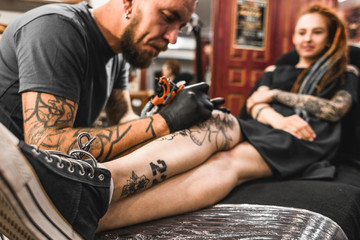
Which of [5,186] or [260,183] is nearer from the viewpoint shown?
[5,186]

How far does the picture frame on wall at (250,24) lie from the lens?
320 centimetres

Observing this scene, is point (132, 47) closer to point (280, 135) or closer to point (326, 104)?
point (280, 135)

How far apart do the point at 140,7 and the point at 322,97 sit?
980 millimetres

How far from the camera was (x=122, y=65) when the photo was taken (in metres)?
1.35

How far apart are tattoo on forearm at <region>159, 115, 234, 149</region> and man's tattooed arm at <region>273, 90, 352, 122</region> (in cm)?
48

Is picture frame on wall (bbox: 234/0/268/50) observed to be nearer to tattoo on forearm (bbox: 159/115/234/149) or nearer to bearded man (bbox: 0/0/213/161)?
bearded man (bbox: 0/0/213/161)

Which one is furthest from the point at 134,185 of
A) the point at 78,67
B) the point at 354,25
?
the point at 354,25

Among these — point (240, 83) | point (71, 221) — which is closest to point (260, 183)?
point (71, 221)

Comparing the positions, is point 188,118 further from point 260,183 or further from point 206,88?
point 260,183

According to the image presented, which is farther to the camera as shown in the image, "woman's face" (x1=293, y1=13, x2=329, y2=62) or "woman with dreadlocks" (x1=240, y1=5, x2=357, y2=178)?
"woman's face" (x1=293, y1=13, x2=329, y2=62)

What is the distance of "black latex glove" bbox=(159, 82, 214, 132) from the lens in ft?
2.79

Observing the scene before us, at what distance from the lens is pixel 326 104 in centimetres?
130

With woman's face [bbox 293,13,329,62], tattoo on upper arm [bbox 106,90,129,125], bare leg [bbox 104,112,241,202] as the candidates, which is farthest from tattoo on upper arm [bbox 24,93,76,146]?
woman's face [bbox 293,13,329,62]

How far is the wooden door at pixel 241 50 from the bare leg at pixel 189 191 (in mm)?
2305
